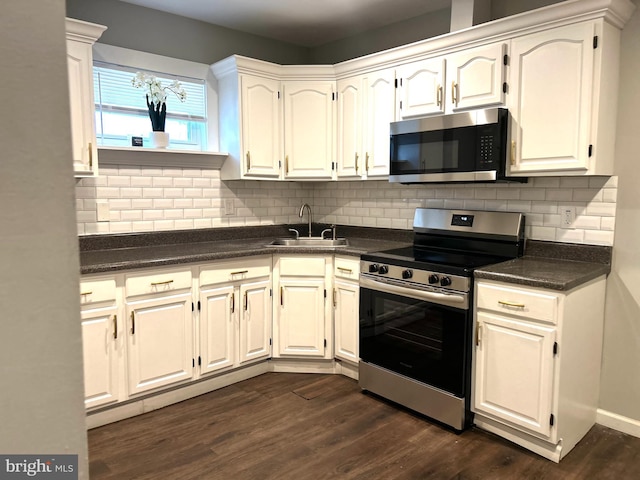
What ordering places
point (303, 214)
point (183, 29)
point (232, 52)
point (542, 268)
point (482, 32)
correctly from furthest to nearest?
point (303, 214) → point (232, 52) → point (183, 29) → point (482, 32) → point (542, 268)

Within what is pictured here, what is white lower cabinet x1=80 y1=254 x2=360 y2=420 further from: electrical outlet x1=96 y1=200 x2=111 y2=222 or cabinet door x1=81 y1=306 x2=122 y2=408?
electrical outlet x1=96 y1=200 x2=111 y2=222

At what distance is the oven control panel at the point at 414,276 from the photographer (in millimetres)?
2535

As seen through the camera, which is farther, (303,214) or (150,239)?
(303,214)

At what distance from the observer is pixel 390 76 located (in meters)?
3.26

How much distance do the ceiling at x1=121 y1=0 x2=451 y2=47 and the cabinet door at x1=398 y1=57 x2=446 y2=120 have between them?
1.89ft

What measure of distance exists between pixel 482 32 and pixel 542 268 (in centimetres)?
140

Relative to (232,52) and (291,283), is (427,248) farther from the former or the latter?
(232,52)

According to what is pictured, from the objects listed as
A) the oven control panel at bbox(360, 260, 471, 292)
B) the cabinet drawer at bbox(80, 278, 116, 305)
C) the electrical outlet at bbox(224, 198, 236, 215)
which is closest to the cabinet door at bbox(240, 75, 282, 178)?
the electrical outlet at bbox(224, 198, 236, 215)

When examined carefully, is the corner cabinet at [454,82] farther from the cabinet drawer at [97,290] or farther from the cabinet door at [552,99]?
the cabinet drawer at [97,290]

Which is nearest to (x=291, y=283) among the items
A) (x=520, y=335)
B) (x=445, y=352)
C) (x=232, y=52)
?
(x=445, y=352)

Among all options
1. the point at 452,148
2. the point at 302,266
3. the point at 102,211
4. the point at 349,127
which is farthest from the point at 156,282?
the point at 452,148

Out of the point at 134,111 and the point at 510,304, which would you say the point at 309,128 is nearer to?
the point at 134,111

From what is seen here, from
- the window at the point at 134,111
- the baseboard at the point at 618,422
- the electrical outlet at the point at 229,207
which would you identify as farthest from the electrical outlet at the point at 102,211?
the baseboard at the point at 618,422

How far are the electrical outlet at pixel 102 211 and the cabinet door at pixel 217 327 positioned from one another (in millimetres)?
847
